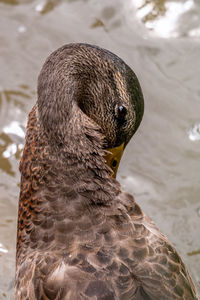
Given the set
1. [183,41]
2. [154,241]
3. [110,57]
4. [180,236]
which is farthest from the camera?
[183,41]

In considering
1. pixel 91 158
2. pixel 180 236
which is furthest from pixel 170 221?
pixel 91 158

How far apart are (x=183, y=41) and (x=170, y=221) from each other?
70.4 inches

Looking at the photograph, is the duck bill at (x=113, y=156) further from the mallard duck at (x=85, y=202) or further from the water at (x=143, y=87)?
the water at (x=143, y=87)

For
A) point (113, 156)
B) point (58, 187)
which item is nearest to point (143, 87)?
point (113, 156)

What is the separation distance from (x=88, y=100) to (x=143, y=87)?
69.0 inches

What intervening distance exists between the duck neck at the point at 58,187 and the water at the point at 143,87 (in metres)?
0.93

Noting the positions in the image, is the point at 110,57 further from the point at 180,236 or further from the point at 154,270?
the point at 180,236

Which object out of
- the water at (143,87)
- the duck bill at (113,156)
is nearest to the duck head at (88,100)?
the duck bill at (113,156)

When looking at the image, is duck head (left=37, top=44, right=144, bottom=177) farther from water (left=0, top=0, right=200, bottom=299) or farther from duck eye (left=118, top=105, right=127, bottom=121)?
water (left=0, top=0, right=200, bottom=299)

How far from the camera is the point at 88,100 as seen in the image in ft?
10.2

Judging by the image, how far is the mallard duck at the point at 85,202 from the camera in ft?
8.30

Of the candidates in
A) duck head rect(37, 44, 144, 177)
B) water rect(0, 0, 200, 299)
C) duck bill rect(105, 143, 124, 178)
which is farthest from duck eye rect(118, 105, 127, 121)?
water rect(0, 0, 200, 299)

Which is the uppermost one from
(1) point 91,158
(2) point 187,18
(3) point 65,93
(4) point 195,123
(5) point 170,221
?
(3) point 65,93

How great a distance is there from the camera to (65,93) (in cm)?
286
